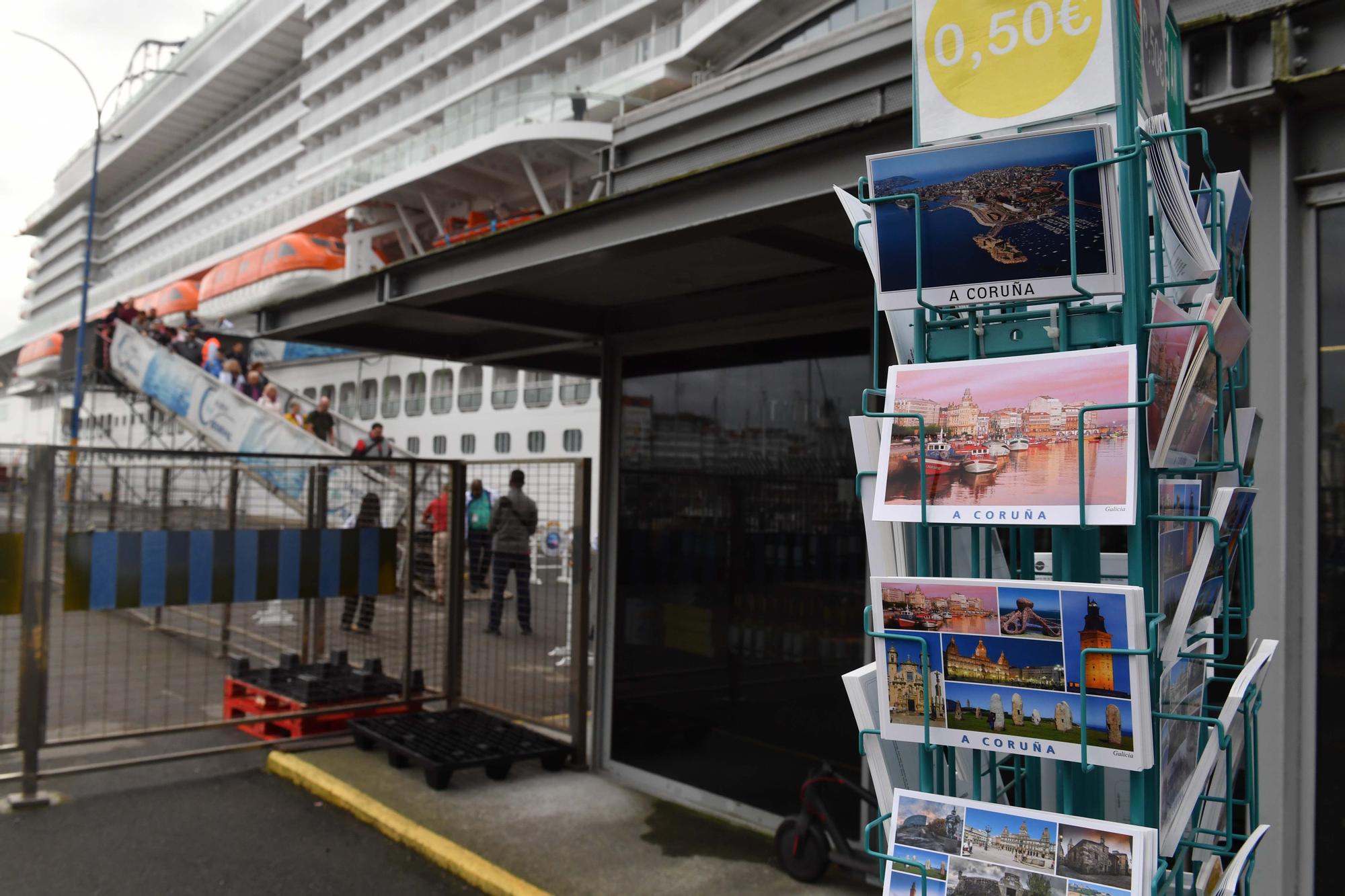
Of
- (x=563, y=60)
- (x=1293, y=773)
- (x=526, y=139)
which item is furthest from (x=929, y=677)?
(x=563, y=60)

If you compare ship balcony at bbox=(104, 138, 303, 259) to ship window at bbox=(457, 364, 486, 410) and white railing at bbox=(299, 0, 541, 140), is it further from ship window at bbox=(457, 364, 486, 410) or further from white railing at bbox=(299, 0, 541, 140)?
ship window at bbox=(457, 364, 486, 410)

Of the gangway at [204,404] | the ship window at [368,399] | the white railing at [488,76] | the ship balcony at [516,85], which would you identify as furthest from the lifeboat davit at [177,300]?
the gangway at [204,404]

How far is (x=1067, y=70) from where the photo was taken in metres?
1.76

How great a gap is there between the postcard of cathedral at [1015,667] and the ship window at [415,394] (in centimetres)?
3787

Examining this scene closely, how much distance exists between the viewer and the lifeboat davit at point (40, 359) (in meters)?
57.8

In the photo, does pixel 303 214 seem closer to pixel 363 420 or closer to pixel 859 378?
pixel 363 420

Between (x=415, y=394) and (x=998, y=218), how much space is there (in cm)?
3875

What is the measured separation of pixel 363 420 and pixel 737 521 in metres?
38.1

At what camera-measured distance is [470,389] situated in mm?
35844

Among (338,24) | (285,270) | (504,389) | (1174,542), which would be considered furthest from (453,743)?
(338,24)

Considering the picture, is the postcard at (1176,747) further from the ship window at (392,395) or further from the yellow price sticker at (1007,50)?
the ship window at (392,395)

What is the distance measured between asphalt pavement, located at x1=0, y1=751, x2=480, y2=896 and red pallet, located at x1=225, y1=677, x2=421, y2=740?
74 cm

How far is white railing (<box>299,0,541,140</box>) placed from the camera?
51562 millimetres

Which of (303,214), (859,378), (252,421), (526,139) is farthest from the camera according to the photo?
(303,214)
